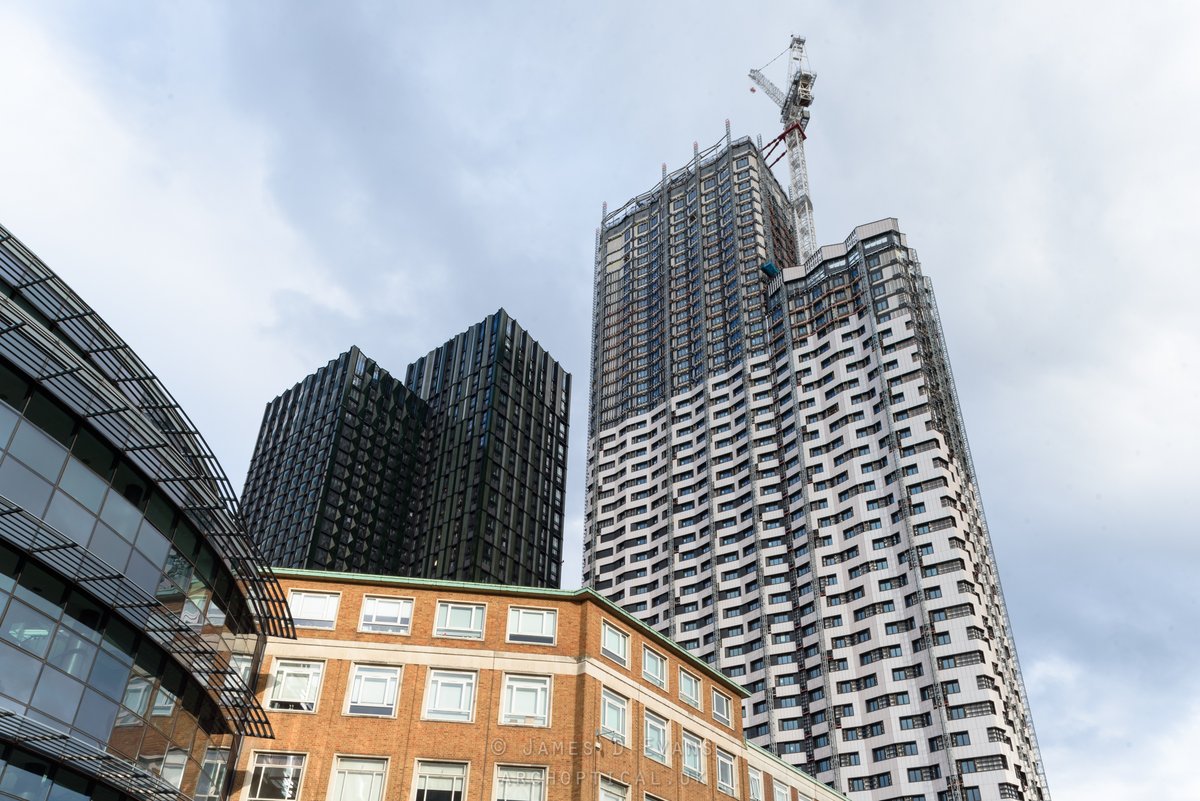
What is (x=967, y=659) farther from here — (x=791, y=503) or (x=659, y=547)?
(x=659, y=547)

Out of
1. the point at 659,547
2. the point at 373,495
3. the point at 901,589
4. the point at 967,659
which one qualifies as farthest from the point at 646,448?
the point at 967,659

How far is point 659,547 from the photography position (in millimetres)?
132875

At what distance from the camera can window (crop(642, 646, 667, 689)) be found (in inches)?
1831

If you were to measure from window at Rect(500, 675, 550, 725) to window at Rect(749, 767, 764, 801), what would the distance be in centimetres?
1615

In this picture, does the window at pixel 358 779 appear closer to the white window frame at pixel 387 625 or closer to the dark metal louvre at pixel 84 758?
the white window frame at pixel 387 625

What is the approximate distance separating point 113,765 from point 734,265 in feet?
433

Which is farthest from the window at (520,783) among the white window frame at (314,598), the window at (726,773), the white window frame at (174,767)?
the white window frame at (174,767)

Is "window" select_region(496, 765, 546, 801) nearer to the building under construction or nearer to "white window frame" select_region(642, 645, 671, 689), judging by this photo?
"white window frame" select_region(642, 645, 671, 689)

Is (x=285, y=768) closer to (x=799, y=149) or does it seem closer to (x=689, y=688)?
(x=689, y=688)

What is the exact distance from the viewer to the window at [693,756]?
46.2m

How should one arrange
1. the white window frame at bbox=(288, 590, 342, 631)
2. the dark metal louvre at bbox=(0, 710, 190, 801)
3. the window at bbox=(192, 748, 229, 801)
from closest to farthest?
the dark metal louvre at bbox=(0, 710, 190, 801) → the window at bbox=(192, 748, 229, 801) → the white window frame at bbox=(288, 590, 342, 631)

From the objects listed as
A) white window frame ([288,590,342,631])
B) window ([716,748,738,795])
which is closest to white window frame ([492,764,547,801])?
white window frame ([288,590,342,631])

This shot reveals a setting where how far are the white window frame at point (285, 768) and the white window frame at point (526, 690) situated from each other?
27.7 ft

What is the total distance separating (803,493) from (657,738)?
78148 millimetres
